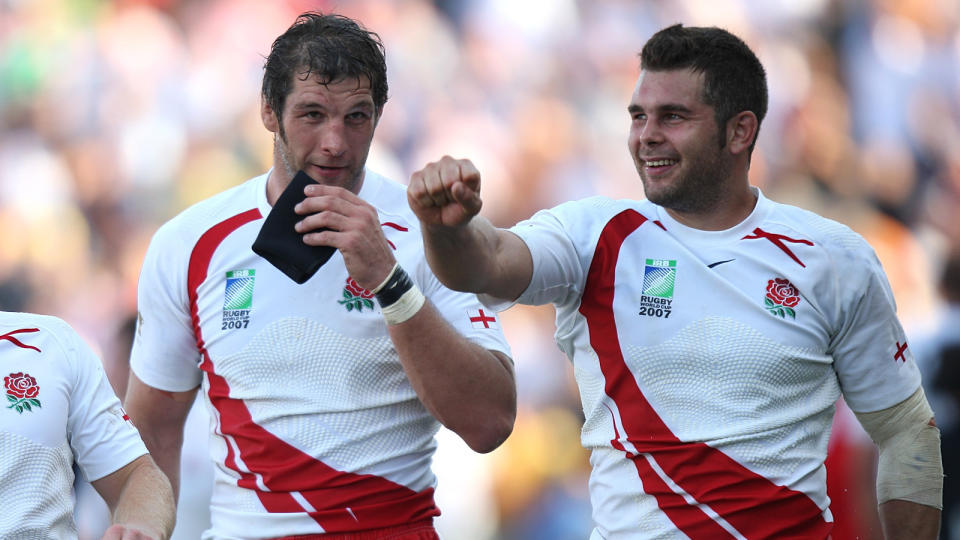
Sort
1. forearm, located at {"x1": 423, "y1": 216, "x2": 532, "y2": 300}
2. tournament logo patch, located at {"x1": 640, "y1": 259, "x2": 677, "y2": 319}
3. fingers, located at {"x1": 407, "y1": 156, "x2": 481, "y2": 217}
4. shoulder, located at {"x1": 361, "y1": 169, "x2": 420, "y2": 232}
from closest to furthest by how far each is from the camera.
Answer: fingers, located at {"x1": 407, "y1": 156, "x2": 481, "y2": 217}, forearm, located at {"x1": 423, "y1": 216, "x2": 532, "y2": 300}, tournament logo patch, located at {"x1": 640, "y1": 259, "x2": 677, "y2": 319}, shoulder, located at {"x1": 361, "y1": 169, "x2": 420, "y2": 232}

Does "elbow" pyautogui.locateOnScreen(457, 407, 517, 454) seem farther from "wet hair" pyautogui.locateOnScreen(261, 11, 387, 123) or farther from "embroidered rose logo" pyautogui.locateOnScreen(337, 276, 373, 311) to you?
"wet hair" pyautogui.locateOnScreen(261, 11, 387, 123)

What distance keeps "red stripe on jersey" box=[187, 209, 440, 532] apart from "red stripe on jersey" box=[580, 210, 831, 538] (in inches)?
26.0

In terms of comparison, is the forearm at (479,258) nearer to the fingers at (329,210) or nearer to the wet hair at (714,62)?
the fingers at (329,210)

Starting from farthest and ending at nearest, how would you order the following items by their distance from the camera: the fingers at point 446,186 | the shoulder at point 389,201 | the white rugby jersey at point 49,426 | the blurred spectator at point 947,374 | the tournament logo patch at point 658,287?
the blurred spectator at point 947,374 → the shoulder at point 389,201 → the tournament logo patch at point 658,287 → the white rugby jersey at point 49,426 → the fingers at point 446,186

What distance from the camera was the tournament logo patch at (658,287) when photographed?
10.6 feet

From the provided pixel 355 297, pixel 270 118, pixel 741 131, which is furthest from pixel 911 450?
pixel 270 118

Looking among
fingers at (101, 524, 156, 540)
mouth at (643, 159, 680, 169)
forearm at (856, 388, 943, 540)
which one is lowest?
forearm at (856, 388, 943, 540)

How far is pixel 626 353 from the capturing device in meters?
3.20

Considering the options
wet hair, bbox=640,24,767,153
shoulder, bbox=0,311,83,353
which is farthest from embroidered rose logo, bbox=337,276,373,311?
wet hair, bbox=640,24,767,153

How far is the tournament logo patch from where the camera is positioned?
322 centimetres

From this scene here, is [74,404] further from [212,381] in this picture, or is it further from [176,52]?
[176,52]

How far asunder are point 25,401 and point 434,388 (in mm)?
1030

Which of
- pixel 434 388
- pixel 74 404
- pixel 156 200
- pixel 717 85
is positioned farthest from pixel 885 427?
pixel 156 200

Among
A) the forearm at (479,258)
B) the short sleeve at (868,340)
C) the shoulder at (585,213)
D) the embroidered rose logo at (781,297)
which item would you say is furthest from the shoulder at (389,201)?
the short sleeve at (868,340)
